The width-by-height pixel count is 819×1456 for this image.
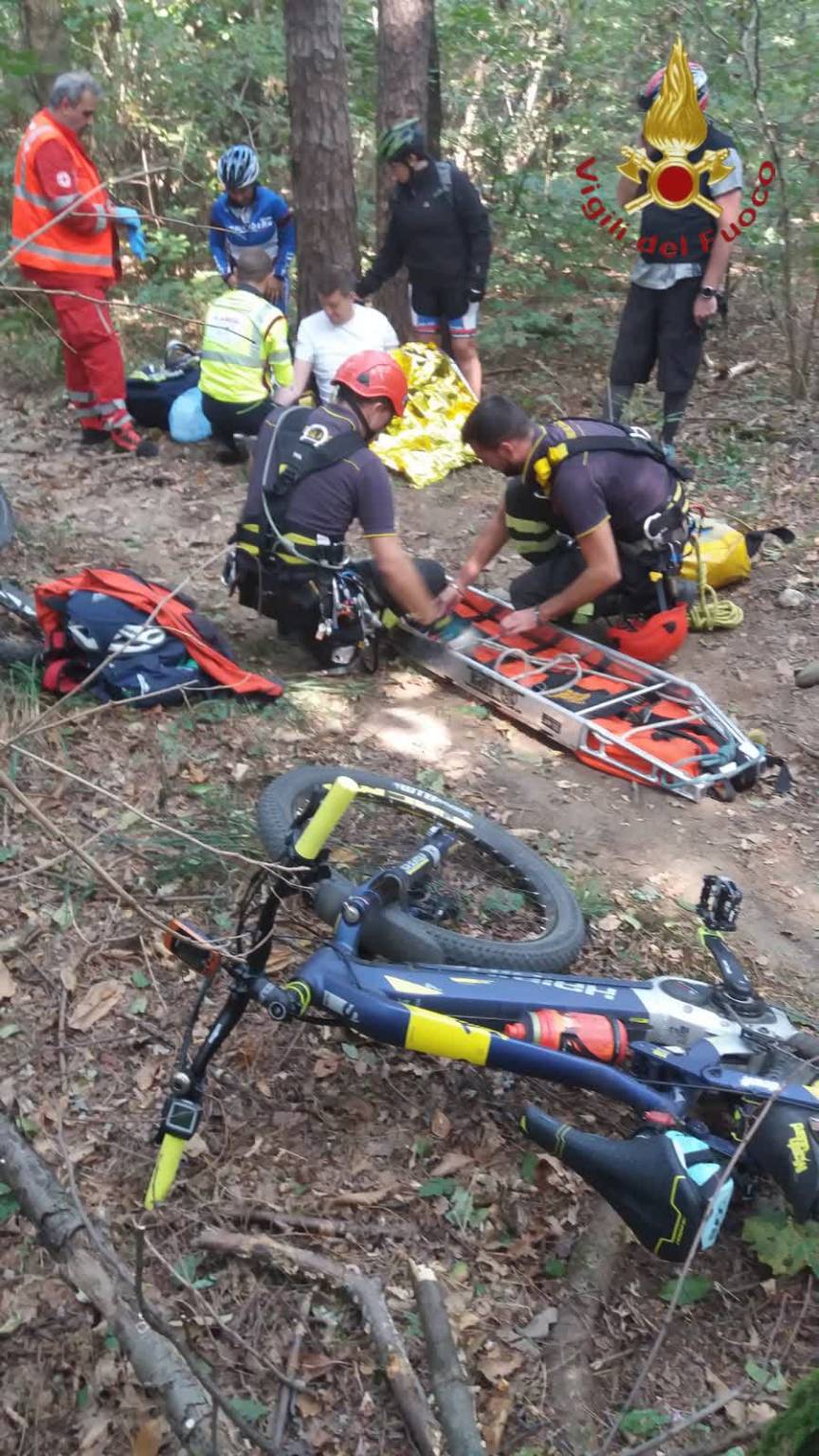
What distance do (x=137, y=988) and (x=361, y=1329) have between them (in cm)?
115

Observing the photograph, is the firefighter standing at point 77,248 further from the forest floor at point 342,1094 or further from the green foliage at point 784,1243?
the green foliage at point 784,1243

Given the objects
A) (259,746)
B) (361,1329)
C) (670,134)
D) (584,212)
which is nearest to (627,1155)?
(361,1329)

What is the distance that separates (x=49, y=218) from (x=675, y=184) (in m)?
3.51

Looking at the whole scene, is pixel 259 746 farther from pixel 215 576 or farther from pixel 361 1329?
pixel 361 1329

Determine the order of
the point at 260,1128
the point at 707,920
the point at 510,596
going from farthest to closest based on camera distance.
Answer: the point at 510,596 < the point at 707,920 < the point at 260,1128

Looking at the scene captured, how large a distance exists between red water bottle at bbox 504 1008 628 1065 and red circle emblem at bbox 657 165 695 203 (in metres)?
5.04

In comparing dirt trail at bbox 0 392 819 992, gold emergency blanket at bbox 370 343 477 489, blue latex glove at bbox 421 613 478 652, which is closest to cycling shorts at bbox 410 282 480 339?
gold emergency blanket at bbox 370 343 477 489

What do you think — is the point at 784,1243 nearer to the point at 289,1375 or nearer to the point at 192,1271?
the point at 289,1375

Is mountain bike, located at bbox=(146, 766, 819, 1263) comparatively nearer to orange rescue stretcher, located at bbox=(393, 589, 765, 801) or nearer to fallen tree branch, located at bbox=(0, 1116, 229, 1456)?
fallen tree branch, located at bbox=(0, 1116, 229, 1456)

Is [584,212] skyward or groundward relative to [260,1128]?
skyward

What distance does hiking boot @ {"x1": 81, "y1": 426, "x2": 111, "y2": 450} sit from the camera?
707 cm

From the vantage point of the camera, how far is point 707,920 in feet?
9.71

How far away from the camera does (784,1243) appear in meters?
2.46

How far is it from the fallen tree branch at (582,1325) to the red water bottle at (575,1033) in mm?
353
